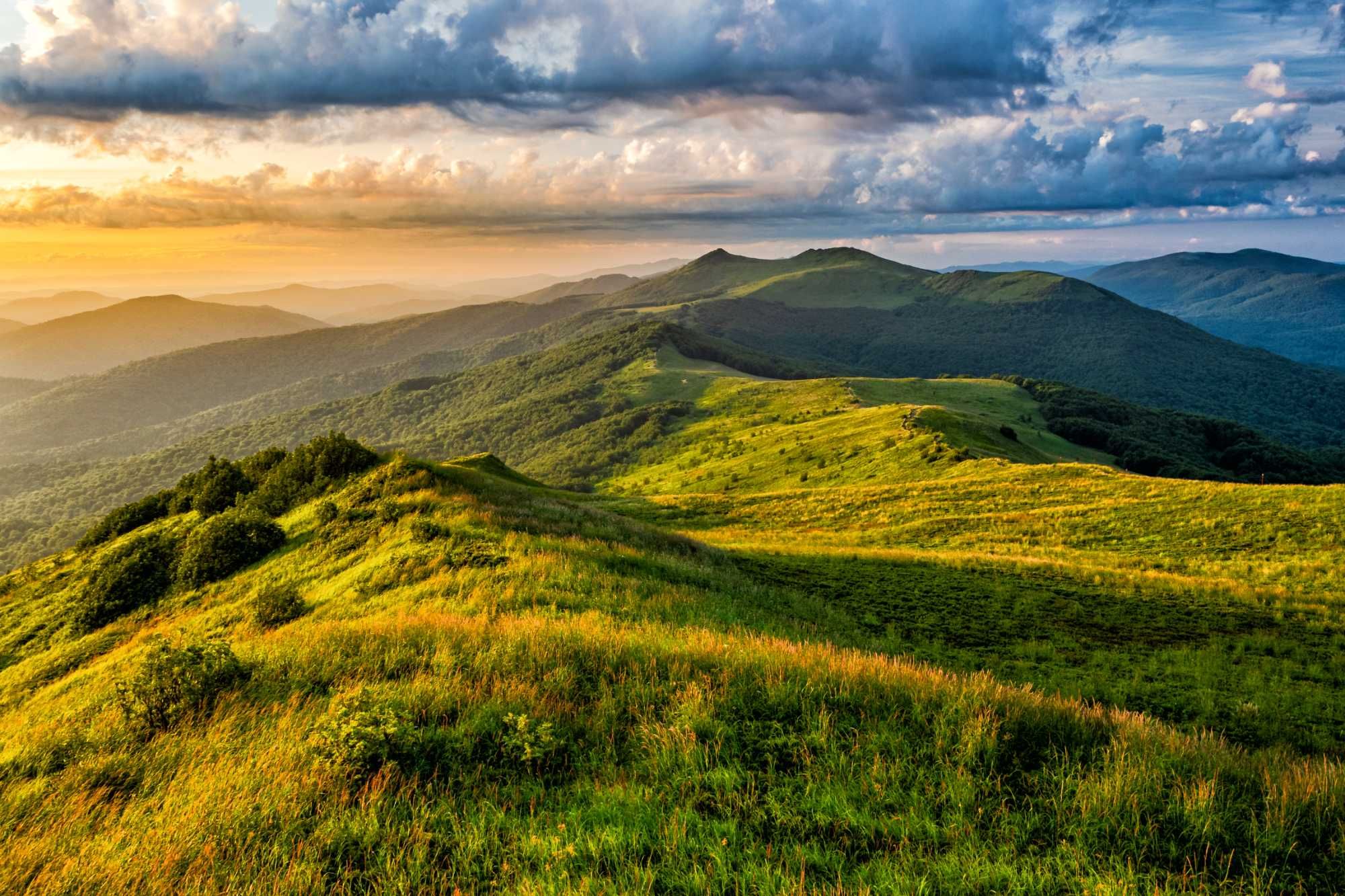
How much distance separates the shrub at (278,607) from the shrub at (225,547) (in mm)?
6761

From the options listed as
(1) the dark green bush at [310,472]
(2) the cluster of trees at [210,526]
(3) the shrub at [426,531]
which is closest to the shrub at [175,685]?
(3) the shrub at [426,531]

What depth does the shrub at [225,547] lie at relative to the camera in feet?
70.6

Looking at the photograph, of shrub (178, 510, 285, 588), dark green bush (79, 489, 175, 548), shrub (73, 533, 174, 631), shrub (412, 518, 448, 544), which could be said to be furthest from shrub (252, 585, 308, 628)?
dark green bush (79, 489, 175, 548)

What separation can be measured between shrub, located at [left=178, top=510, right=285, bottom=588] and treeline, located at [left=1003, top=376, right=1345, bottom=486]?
95708 millimetres

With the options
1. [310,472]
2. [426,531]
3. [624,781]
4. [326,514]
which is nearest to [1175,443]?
[426,531]

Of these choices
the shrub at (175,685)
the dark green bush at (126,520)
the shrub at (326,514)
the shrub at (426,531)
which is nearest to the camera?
the shrub at (175,685)

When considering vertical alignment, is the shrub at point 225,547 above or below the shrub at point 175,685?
below

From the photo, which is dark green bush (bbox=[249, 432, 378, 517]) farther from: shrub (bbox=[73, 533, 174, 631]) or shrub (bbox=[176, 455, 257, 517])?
shrub (bbox=[73, 533, 174, 631])

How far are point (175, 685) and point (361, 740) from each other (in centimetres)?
379

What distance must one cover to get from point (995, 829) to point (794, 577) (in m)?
17.3

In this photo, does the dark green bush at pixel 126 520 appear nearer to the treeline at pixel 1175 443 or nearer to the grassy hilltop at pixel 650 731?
the grassy hilltop at pixel 650 731

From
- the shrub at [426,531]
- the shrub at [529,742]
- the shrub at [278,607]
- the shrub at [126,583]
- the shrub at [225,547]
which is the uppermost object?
the shrub at [529,742]

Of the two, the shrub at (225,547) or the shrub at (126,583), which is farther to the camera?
the shrub at (225,547)

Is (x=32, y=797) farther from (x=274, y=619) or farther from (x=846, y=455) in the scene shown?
(x=846, y=455)
